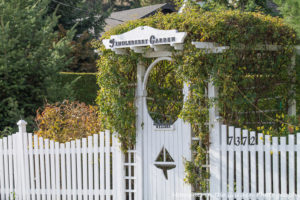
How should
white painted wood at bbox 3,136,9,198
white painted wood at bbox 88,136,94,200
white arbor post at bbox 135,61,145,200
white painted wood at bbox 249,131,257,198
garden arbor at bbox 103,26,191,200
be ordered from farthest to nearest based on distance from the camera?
white painted wood at bbox 3,136,9,198
white painted wood at bbox 88,136,94,200
white arbor post at bbox 135,61,145,200
garden arbor at bbox 103,26,191,200
white painted wood at bbox 249,131,257,198

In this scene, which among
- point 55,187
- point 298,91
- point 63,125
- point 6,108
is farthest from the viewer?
point 6,108

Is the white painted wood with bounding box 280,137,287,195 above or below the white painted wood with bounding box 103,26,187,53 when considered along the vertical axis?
below

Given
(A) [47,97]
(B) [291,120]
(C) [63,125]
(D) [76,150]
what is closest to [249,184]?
(B) [291,120]

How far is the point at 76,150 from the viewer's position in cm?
685

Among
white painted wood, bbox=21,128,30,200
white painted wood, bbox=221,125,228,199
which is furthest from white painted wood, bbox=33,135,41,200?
white painted wood, bbox=221,125,228,199

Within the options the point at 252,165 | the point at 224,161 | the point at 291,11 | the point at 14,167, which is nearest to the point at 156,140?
the point at 224,161

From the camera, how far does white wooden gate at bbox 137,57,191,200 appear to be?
20.2 feet

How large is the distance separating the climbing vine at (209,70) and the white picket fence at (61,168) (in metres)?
0.40

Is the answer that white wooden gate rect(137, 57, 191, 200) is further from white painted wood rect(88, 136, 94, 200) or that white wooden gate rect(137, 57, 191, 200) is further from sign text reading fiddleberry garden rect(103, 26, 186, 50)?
white painted wood rect(88, 136, 94, 200)

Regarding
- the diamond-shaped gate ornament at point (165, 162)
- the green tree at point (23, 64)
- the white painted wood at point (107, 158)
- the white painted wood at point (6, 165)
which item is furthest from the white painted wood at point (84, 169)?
the green tree at point (23, 64)

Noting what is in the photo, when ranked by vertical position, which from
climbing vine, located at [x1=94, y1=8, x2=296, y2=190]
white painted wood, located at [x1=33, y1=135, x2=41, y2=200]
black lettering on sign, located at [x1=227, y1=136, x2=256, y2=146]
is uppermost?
climbing vine, located at [x1=94, y1=8, x2=296, y2=190]

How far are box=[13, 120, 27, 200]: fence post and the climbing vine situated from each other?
58.2 inches

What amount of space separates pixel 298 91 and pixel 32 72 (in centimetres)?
606

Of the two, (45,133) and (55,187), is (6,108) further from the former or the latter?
(55,187)
